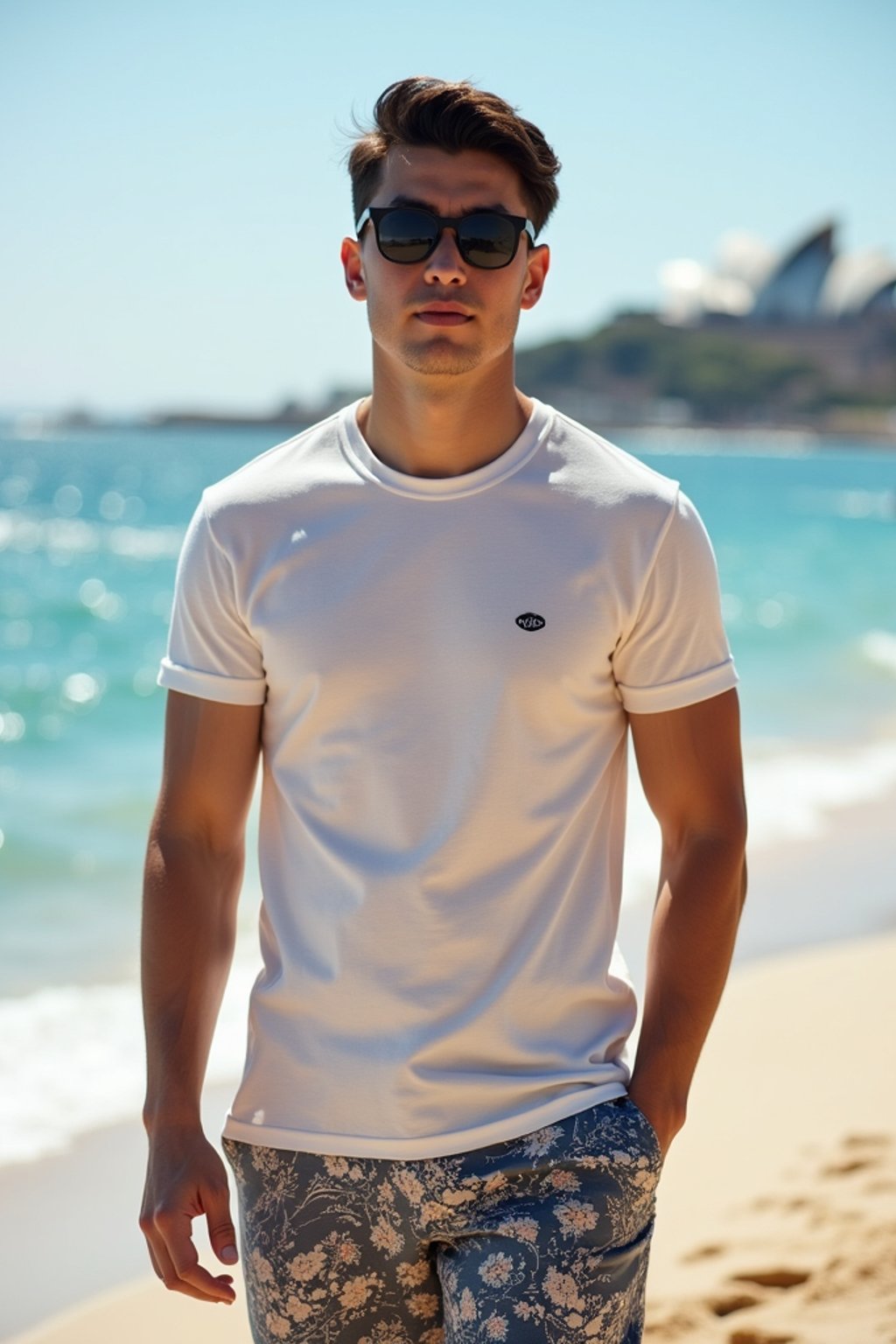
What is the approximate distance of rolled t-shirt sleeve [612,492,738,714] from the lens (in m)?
1.67

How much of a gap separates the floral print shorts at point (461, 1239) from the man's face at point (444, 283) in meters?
0.85

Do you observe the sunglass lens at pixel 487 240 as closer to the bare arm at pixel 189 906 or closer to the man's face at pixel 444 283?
the man's face at pixel 444 283

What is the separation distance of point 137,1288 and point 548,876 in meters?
2.20

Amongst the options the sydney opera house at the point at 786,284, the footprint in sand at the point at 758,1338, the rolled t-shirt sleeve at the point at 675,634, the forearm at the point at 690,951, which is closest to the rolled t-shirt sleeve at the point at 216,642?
the rolled t-shirt sleeve at the point at 675,634

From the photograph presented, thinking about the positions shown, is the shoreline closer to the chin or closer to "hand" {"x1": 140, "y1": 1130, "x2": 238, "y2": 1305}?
"hand" {"x1": 140, "y1": 1130, "x2": 238, "y2": 1305}

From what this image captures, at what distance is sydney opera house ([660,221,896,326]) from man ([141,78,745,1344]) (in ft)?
220

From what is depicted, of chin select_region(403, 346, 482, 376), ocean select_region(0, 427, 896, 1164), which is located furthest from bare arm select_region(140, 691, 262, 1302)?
ocean select_region(0, 427, 896, 1164)

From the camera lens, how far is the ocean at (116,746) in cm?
473

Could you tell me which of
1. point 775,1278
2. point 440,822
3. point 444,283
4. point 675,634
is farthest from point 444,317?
point 775,1278

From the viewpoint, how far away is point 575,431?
1.79m

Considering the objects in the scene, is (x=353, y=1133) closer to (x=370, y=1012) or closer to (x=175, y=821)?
(x=370, y=1012)

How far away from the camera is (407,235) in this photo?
1744mm

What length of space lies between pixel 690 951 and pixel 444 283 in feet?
2.61

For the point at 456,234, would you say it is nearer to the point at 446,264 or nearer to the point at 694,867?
the point at 446,264
